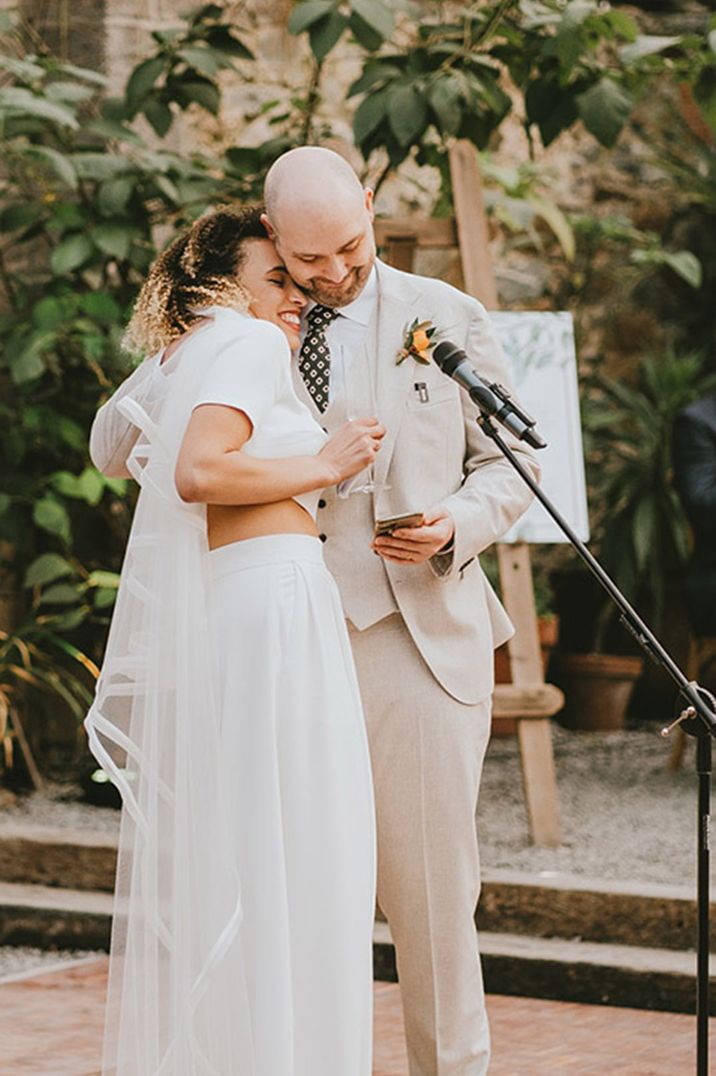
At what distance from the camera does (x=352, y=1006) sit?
3.16 meters

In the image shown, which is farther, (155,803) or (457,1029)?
(457,1029)

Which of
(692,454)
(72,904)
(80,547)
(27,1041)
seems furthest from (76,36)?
(27,1041)

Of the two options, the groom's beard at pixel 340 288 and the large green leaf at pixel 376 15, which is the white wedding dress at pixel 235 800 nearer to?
the groom's beard at pixel 340 288

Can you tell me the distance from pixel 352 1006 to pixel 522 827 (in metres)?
3.00

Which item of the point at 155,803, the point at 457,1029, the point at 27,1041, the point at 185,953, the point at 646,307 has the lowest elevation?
the point at 27,1041

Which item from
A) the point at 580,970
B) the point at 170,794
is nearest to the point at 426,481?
the point at 170,794

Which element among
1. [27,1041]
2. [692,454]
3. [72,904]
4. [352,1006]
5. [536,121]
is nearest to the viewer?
[352,1006]

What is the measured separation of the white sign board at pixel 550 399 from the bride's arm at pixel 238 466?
2581 millimetres

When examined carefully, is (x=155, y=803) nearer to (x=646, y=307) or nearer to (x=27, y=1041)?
(x=27, y=1041)

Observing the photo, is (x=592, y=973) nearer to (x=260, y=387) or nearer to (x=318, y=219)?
(x=260, y=387)

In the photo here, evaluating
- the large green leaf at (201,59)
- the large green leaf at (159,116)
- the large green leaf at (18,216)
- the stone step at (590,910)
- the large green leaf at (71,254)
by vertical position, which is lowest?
the stone step at (590,910)

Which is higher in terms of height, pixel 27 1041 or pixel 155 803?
pixel 155 803

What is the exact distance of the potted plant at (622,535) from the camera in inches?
315

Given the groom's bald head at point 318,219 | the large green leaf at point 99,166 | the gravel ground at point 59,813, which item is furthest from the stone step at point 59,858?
the groom's bald head at point 318,219
